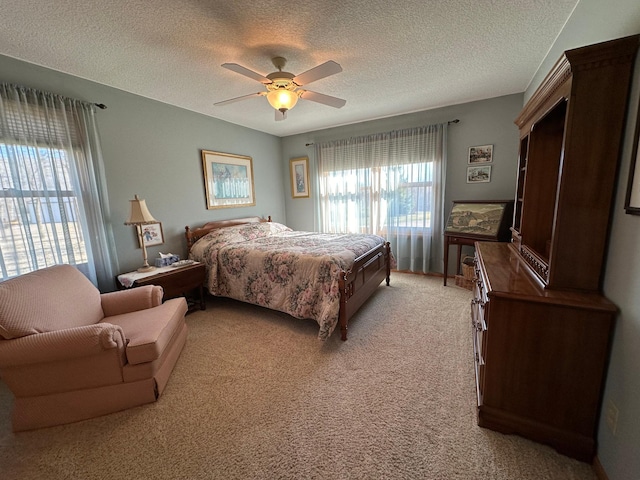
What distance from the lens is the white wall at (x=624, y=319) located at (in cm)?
102

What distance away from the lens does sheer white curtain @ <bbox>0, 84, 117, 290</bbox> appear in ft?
7.11

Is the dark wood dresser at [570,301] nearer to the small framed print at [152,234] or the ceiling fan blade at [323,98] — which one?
the ceiling fan blade at [323,98]

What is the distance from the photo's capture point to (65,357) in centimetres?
154

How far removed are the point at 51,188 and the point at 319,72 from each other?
2.68 metres

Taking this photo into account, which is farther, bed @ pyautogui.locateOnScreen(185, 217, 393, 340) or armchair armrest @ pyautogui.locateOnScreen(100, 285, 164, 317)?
bed @ pyautogui.locateOnScreen(185, 217, 393, 340)

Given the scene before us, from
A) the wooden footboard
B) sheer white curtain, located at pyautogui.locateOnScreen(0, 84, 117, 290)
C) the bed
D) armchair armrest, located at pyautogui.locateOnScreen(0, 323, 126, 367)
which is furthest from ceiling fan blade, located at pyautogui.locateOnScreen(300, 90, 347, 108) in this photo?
armchair armrest, located at pyautogui.locateOnScreen(0, 323, 126, 367)

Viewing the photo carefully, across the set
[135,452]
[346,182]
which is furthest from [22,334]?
[346,182]

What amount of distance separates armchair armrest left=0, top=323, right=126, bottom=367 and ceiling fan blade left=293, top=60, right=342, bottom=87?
7.61 ft

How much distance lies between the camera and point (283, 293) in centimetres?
279

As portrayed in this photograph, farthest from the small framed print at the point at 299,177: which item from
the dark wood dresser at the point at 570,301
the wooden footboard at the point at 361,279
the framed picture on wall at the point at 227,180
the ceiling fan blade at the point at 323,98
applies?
the dark wood dresser at the point at 570,301

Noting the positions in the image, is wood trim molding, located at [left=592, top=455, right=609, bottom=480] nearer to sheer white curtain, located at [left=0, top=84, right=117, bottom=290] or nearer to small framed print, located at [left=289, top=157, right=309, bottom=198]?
sheer white curtain, located at [left=0, top=84, right=117, bottom=290]

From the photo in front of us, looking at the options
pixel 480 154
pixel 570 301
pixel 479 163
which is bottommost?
pixel 570 301

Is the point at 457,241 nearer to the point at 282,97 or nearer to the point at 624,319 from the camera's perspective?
the point at 624,319

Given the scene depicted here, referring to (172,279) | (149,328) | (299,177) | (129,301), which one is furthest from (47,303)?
(299,177)
